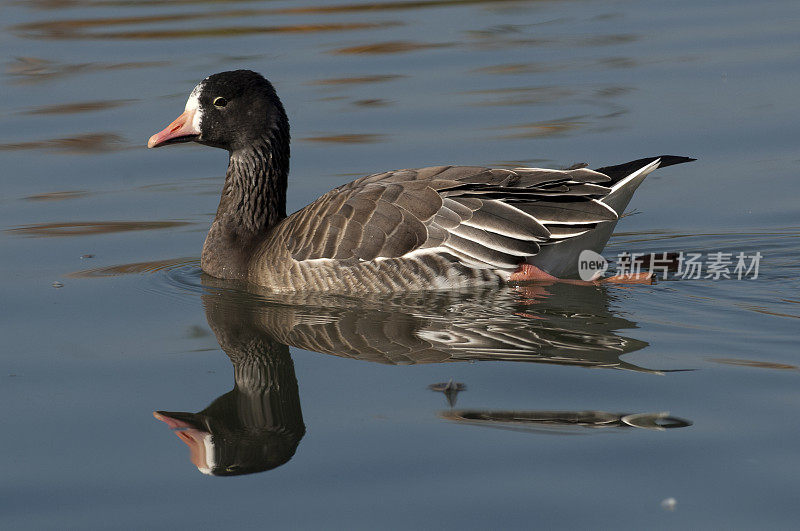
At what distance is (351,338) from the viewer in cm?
750

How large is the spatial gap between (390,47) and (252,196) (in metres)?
7.42

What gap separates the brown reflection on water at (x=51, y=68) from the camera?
15.9m

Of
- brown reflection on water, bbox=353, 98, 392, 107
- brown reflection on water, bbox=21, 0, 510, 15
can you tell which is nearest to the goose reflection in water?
brown reflection on water, bbox=353, 98, 392, 107

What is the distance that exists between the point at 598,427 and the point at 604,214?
9.54 feet

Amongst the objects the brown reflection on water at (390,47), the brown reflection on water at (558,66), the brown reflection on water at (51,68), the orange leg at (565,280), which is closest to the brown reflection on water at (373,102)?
the brown reflection on water at (558,66)

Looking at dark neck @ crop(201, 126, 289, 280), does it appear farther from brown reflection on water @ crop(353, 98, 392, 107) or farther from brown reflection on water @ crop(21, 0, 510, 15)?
brown reflection on water @ crop(21, 0, 510, 15)

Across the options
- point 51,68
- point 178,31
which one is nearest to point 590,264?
point 51,68

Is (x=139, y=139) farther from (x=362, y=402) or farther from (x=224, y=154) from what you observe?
(x=362, y=402)

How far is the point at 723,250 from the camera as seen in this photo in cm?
936

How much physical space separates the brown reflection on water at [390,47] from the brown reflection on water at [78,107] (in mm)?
3561

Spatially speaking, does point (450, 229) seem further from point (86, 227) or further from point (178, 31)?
point (178, 31)

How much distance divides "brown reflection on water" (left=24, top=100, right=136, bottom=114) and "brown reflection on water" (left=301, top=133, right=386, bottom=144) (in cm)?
293

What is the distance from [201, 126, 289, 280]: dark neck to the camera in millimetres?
9452

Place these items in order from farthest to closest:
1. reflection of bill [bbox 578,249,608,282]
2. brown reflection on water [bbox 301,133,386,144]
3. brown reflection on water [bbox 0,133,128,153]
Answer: brown reflection on water [bbox 0,133,128,153] < brown reflection on water [bbox 301,133,386,144] < reflection of bill [bbox 578,249,608,282]
